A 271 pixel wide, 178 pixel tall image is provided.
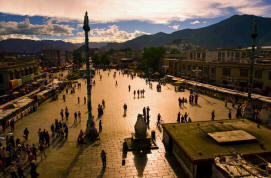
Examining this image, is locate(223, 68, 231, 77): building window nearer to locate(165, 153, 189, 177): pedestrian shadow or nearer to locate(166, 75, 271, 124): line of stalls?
locate(166, 75, 271, 124): line of stalls

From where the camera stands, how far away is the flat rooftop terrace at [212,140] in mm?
11320

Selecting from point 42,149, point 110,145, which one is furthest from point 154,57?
point 42,149

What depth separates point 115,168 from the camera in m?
12.5

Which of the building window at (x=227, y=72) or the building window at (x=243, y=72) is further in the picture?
the building window at (x=227, y=72)

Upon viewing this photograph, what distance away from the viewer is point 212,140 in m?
12.9

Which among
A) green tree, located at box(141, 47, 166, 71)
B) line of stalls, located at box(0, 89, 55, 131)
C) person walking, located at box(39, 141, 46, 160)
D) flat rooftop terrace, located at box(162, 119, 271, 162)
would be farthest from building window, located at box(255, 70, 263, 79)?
green tree, located at box(141, 47, 166, 71)

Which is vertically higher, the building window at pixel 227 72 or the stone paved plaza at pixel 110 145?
the building window at pixel 227 72

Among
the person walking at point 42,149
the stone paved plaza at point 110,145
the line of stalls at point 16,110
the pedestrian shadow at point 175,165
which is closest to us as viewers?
the pedestrian shadow at point 175,165

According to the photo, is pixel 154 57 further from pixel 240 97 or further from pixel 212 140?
pixel 212 140

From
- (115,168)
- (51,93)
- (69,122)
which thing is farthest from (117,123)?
(51,93)

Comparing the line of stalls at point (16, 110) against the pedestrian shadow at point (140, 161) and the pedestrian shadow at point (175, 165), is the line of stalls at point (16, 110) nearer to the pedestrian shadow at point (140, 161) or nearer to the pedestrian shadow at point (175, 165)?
the pedestrian shadow at point (140, 161)

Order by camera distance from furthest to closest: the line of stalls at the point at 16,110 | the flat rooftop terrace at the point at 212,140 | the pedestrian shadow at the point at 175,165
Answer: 1. the line of stalls at the point at 16,110
2. the pedestrian shadow at the point at 175,165
3. the flat rooftop terrace at the point at 212,140

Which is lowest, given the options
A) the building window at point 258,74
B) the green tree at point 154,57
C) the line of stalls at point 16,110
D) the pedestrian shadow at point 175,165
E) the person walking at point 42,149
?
the pedestrian shadow at point 175,165

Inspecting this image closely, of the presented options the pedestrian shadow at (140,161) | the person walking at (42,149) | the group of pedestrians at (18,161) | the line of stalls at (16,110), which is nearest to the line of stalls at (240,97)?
the pedestrian shadow at (140,161)
